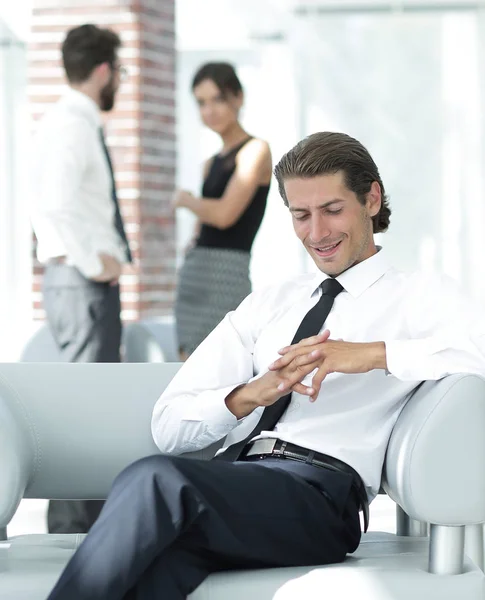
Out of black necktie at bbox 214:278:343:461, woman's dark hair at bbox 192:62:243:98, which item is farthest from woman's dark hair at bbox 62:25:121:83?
black necktie at bbox 214:278:343:461

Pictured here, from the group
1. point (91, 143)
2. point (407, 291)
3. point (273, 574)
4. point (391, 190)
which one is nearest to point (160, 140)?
point (391, 190)

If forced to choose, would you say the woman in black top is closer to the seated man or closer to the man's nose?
the seated man

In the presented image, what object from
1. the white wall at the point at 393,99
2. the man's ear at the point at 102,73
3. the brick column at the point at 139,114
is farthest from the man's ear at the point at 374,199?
the white wall at the point at 393,99

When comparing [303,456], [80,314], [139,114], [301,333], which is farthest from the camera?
[139,114]

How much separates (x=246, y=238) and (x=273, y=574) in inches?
78.5

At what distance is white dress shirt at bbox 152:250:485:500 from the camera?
212 centimetres

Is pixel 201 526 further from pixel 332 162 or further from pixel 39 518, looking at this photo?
pixel 39 518

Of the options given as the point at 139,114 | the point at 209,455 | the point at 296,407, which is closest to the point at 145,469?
the point at 296,407

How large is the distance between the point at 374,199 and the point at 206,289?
5.00ft

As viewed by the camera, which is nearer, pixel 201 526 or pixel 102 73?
pixel 201 526

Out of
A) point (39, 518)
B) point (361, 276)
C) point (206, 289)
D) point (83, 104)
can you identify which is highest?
point (83, 104)

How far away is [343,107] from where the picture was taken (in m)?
6.69

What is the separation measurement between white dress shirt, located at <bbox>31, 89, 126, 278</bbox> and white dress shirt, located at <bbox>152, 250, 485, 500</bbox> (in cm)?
147

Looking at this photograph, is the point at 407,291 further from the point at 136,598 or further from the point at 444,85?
the point at 444,85
